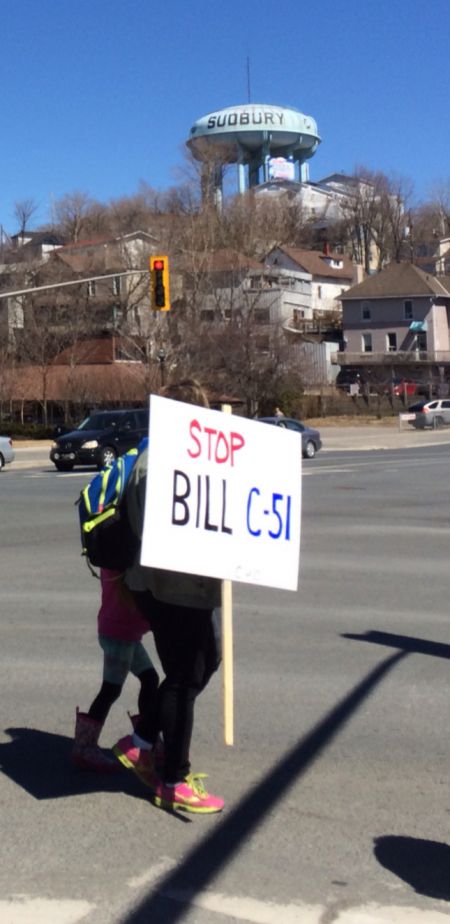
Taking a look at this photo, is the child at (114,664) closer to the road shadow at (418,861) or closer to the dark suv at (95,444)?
the road shadow at (418,861)

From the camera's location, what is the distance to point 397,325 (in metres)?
87.5

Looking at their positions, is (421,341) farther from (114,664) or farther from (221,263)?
(114,664)

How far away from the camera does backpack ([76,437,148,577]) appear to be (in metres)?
5.12

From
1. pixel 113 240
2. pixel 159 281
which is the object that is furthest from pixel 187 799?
pixel 113 240

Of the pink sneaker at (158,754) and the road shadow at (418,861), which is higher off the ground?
the pink sneaker at (158,754)

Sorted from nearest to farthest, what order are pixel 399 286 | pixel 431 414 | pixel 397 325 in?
pixel 431 414 → pixel 397 325 → pixel 399 286

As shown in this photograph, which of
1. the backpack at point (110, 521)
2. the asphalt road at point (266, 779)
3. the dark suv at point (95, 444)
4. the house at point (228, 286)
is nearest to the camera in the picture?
the asphalt road at point (266, 779)

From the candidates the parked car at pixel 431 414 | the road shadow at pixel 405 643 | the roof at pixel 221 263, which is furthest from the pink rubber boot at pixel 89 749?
the parked car at pixel 431 414

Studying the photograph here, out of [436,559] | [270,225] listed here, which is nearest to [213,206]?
[270,225]

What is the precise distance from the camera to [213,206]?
2886 inches

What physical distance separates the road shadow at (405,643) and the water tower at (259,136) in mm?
99413

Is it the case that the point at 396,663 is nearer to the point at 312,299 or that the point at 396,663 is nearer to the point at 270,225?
the point at 270,225

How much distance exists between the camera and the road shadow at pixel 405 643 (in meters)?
8.67

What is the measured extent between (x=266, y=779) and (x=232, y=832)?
0.72 meters
